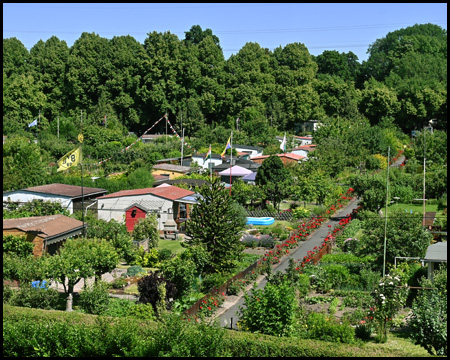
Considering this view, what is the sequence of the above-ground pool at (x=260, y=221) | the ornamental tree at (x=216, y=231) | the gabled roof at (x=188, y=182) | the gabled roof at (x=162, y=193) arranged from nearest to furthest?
the ornamental tree at (x=216, y=231)
the gabled roof at (x=162, y=193)
the above-ground pool at (x=260, y=221)
the gabled roof at (x=188, y=182)

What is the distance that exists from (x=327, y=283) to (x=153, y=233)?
7.84 meters

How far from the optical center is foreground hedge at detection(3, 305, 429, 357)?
37.8 feet

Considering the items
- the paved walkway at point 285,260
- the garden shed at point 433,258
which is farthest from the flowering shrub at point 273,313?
the garden shed at point 433,258

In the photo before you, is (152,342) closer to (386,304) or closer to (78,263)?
(78,263)

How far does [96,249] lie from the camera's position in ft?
56.4

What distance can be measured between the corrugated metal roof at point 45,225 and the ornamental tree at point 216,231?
4.99 m

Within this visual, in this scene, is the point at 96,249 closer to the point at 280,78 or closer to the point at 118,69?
the point at 118,69

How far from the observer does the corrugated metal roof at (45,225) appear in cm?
2081

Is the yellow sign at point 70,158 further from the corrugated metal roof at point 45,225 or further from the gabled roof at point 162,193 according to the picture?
the gabled roof at point 162,193

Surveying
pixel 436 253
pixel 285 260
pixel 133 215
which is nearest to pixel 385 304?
pixel 436 253

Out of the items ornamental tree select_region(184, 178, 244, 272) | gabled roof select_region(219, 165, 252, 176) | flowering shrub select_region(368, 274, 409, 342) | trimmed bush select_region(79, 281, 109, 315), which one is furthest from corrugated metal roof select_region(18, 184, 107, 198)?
flowering shrub select_region(368, 274, 409, 342)

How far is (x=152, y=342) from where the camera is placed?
38.2 ft

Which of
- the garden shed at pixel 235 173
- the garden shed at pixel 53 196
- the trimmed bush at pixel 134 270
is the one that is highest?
the garden shed at pixel 235 173

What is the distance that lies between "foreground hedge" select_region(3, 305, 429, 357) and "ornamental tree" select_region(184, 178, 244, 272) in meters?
6.92
